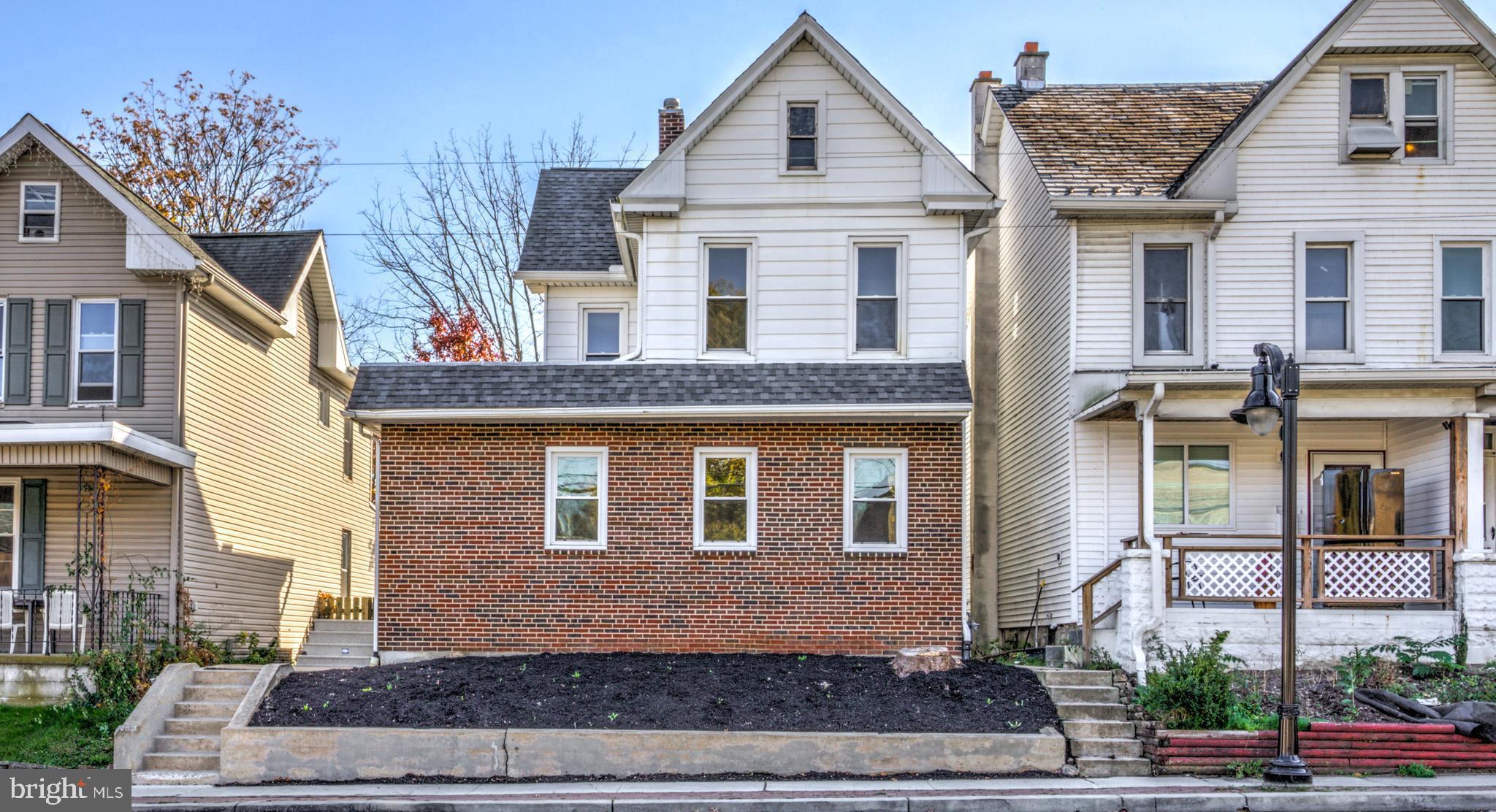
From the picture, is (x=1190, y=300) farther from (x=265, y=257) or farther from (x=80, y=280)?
(x=80, y=280)

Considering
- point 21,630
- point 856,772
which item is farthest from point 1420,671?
point 21,630

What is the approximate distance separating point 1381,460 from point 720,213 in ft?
32.0

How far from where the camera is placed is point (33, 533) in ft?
67.8

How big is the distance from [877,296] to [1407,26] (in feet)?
26.4

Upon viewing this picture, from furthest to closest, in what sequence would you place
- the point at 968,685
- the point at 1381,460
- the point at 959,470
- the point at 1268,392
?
the point at 1381,460 → the point at 959,470 → the point at 968,685 → the point at 1268,392

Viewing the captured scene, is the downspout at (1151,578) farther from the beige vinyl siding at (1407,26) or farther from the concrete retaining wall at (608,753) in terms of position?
the beige vinyl siding at (1407,26)

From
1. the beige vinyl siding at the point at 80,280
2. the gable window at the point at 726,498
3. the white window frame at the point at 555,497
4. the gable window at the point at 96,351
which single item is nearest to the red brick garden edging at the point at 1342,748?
the gable window at the point at 726,498

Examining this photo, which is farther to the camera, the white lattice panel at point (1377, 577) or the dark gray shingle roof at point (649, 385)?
the dark gray shingle roof at point (649, 385)

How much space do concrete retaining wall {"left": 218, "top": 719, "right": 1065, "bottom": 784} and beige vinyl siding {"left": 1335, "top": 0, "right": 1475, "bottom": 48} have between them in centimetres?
1109

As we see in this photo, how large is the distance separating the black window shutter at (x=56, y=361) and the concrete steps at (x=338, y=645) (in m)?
5.03

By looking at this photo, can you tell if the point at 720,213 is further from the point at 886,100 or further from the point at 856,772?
the point at 856,772

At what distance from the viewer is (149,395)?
20688 millimetres

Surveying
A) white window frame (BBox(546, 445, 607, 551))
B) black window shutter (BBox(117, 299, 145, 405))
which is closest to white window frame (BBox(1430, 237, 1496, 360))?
white window frame (BBox(546, 445, 607, 551))

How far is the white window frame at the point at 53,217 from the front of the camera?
2114 cm
